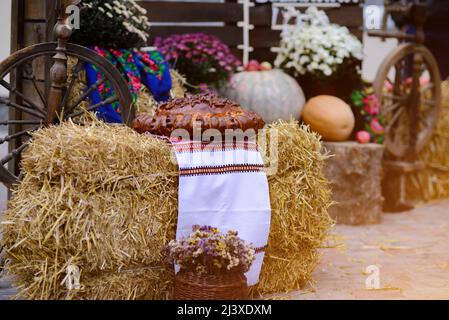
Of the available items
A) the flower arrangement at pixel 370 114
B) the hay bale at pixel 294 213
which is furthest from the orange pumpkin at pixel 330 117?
the hay bale at pixel 294 213

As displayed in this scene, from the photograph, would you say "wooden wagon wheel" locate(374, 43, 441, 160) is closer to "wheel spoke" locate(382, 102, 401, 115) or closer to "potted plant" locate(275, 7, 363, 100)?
"wheel spoke" locate(382, 102, 401, 115)

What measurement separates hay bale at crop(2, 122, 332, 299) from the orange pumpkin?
2.56m

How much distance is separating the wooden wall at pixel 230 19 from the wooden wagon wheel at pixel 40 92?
5.75ft

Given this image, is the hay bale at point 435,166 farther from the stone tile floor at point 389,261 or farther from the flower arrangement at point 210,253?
the flower arrangement at point 210,253

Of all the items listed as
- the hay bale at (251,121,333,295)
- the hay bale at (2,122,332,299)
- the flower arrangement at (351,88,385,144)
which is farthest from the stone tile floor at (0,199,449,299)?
the flower arrangement at (351,88,385,144)

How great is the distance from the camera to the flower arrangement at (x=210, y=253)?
3293 millimetres

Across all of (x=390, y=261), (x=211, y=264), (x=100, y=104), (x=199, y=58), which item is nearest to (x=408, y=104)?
(x=199, y=58)

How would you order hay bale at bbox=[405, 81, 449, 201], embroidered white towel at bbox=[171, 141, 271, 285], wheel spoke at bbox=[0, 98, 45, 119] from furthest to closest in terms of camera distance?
hay bale at bbox=[405, 81, 449, 201], wheel spoke at bbox=[0, 98, 45, 119], embroidered white towel at bbox=[171, 141, 271, 285]

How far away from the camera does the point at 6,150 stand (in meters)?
4.66

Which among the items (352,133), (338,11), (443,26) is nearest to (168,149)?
(352,133)

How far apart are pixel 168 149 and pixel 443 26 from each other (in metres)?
6.20

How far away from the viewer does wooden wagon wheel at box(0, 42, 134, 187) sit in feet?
13.8

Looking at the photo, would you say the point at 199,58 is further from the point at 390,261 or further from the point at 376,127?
the point at 390,261

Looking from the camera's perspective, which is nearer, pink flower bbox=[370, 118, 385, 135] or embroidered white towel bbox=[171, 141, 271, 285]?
embroidered white towel bbox=[171, 141, 271, 285]
